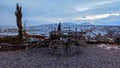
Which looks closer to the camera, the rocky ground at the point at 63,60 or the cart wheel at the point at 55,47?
the rocky ground at the point at 63,60

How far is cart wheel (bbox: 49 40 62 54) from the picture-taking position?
1229cm

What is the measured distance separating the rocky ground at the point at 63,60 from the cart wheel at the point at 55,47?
0.30 metres

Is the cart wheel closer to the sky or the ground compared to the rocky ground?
closer to the sky

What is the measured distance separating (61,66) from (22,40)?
7710 mm

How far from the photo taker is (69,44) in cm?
1250

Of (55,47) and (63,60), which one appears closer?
(63,60)

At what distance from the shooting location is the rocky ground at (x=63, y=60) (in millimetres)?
9758

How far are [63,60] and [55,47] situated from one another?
1.70m

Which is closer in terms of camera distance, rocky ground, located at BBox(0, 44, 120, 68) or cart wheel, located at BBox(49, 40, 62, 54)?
rocky ground, located at BBox(0, 44, 120, 68)

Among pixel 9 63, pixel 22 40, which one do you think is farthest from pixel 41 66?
pixel 22 40

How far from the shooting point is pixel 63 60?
35.3 ft

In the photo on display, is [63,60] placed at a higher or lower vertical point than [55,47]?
lower

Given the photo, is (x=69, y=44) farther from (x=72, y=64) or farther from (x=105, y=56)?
(x=72, y=64)

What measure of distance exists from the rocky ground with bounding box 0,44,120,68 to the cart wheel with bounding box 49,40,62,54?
300 mm
